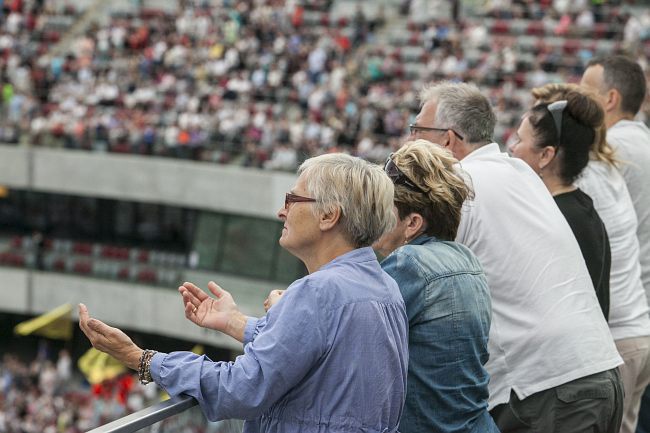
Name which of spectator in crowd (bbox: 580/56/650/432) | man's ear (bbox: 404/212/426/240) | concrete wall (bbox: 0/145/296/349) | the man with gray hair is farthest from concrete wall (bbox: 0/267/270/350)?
man's ear (bbox: 404/212/426/240)

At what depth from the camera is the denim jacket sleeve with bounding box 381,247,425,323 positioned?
3078 millimetres

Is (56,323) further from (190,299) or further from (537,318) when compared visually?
(190,299)

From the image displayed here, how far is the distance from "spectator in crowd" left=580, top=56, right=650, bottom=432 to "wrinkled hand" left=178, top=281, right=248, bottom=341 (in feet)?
7.08

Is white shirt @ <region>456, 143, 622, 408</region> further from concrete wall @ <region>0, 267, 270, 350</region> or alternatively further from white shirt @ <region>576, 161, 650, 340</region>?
concrete wall @ <region>0, 267, 270, 350</region>

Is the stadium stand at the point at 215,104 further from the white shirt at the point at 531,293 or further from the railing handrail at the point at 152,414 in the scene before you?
the railing handrail at the point at 152,414

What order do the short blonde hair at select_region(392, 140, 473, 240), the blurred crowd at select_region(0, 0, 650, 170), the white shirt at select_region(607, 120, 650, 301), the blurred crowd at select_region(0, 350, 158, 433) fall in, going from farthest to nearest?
1. the blurred crowd at select_region(0, 0, 650, 170)
2. the blurred crowd at select_region(0, 350, 158, 433)
3. the white shirt at select_region(607, 120, 650, 301)
4. the short blonde hair at select_region(392, 140, 473, 240)

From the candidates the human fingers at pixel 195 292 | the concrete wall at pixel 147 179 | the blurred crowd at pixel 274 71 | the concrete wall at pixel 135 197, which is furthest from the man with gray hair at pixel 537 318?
the concrete wall at pixel 135 197

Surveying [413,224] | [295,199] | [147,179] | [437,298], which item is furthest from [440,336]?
[147,179]

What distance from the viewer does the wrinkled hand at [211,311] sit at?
3.01 meters

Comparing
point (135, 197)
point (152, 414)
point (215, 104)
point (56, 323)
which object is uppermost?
point (152, 414)

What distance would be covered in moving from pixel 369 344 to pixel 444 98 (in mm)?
1461

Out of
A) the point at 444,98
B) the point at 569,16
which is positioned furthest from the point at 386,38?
the point at 444,98

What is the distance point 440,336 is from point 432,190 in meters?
0.44

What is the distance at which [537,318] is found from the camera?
11.6 feet
